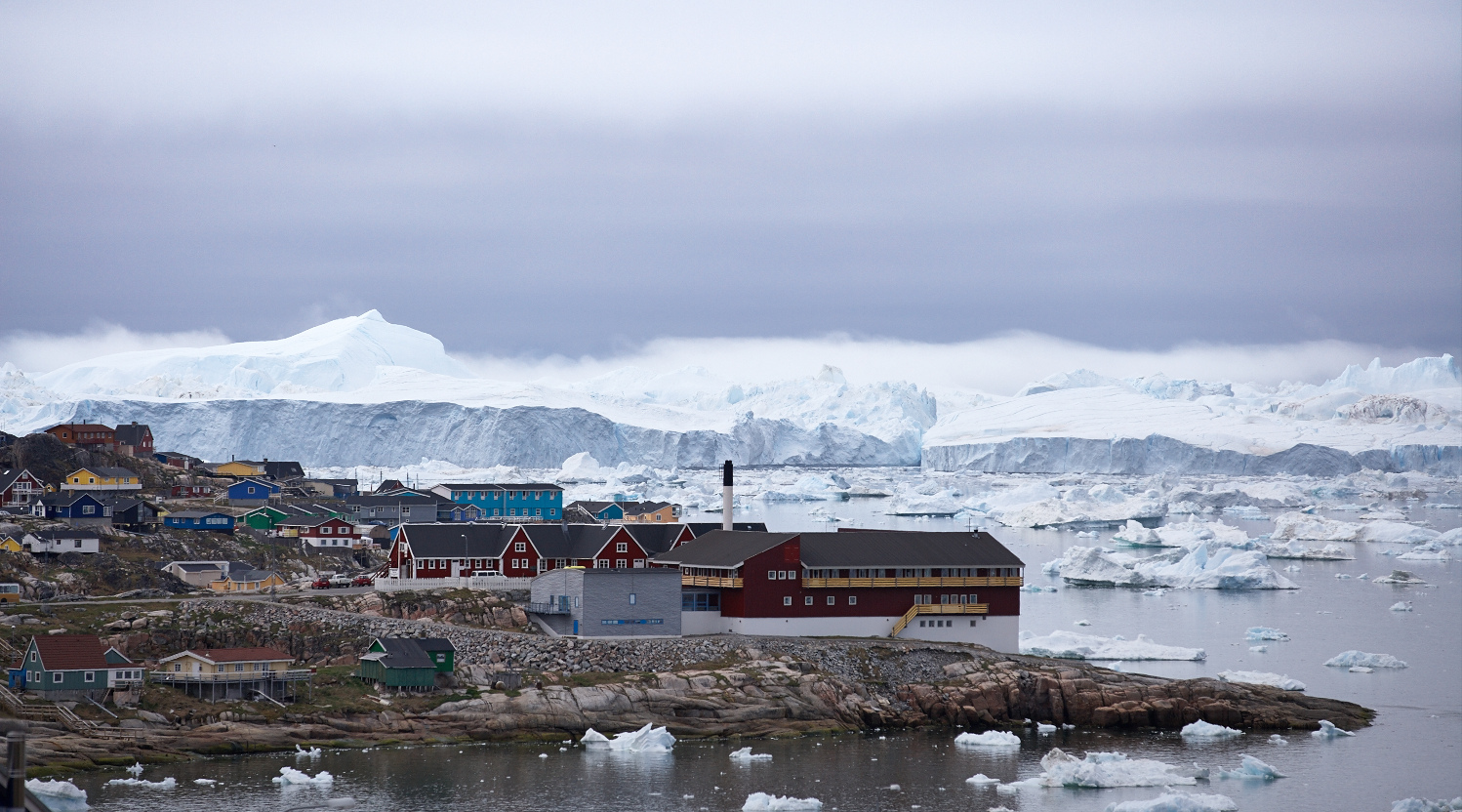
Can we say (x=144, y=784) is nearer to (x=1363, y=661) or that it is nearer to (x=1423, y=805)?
(x=1423, y=805)

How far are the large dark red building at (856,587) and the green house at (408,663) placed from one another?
25.9 feet

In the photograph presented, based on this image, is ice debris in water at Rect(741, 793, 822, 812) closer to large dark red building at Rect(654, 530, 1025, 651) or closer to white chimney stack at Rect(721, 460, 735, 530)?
large dark red building at Rect(654, 530, 1025, 651)

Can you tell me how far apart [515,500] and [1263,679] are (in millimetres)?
36658

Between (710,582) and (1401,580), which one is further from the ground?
(710,582)

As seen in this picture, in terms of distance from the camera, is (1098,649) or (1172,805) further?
(1098,649)

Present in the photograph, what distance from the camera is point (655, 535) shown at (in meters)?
48.1

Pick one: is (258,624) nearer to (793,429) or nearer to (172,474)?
(172,474)

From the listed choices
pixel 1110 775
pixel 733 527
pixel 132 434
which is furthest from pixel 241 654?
pixel 132 434

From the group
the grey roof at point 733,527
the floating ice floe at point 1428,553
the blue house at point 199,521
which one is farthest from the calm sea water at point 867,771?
the floating ice floe at point 1428,553

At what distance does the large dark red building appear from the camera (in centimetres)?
4184

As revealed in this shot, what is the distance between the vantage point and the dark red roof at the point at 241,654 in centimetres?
3453

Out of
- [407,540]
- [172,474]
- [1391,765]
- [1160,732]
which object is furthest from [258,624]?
[172,474]

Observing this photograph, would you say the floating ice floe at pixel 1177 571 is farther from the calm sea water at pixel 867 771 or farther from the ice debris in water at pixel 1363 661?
the calm sea water at pixel 867 771

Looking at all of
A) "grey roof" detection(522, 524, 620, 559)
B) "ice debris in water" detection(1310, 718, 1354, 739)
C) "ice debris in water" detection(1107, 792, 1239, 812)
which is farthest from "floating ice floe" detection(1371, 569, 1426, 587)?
"ice debris in water" detection(1107, 792, 1239, 812)
